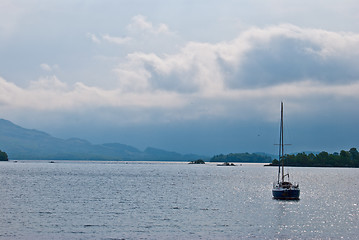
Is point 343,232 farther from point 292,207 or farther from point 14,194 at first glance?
point 14,194

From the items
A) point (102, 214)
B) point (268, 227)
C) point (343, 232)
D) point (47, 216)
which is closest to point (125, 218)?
point (102, 214)

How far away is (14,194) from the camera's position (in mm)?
112938

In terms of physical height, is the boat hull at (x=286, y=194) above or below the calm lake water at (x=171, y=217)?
above

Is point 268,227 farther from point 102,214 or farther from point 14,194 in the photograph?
point 14,194

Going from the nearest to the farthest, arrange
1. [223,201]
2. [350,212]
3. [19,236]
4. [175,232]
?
[19,236] → [175,232] → [350,212] → [223,201]

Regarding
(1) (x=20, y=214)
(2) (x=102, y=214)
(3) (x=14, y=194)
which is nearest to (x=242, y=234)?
(2) (x=102, y=214)

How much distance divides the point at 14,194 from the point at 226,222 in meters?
60.8

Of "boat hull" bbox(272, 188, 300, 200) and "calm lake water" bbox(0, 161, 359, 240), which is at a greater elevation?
"boat hull" bbox(272, 188, 300, 200)

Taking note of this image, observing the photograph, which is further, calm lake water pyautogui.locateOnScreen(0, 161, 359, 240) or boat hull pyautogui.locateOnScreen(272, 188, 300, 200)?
boat hull pyautogui.locateOnScreen(272, 188, 300, 200)

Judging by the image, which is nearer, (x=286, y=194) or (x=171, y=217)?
(x=171, y=217)

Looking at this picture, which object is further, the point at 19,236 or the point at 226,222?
the point at 226,222

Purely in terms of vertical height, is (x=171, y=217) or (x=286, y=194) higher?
(x=286, y=194)

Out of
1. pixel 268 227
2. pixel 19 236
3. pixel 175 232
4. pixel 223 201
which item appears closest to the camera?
pixel 19 236

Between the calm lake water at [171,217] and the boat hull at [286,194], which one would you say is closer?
the calm lake water at [171,217]
